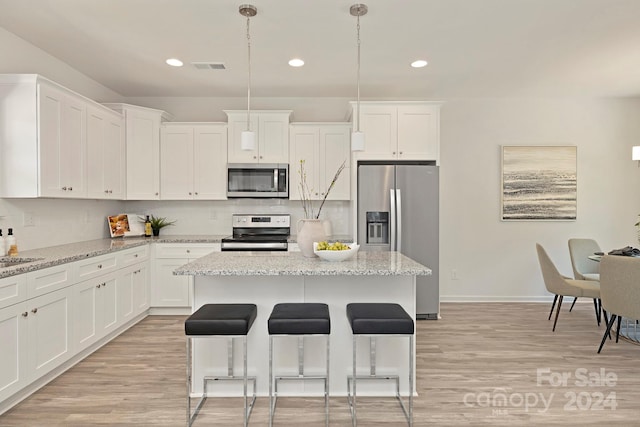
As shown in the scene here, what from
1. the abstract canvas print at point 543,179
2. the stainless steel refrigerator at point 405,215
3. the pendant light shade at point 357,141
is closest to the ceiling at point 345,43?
the abstract canvas print at point 543,179

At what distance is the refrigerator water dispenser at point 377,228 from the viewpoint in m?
4.17

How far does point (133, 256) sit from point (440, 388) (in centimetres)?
310

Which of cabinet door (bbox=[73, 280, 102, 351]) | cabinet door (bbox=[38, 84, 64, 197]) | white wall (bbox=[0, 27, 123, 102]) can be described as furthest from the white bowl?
white wall (bbox=[0, 27, 123, 102])

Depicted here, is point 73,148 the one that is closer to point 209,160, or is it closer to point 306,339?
point 209,160

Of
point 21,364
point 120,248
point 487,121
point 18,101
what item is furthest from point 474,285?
point 18,101

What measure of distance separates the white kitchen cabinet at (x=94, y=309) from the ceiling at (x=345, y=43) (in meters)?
2.08

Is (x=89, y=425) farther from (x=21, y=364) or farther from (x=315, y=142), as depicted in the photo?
(x=315, y=142)

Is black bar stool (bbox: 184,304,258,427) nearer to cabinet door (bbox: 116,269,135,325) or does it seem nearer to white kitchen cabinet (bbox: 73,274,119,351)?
white kitchen cabinet (bbox: 73,274,119,351)

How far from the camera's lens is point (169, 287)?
13.8 ft

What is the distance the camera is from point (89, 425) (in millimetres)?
2164

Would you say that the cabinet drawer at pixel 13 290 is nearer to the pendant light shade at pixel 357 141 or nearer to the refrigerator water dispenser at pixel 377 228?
the pendant light shade at pixel 357 141

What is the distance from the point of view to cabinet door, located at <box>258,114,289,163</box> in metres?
4.52

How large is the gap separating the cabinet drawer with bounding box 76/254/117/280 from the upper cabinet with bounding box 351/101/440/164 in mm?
2769

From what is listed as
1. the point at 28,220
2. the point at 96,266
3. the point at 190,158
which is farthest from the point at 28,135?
the point at 190,158
